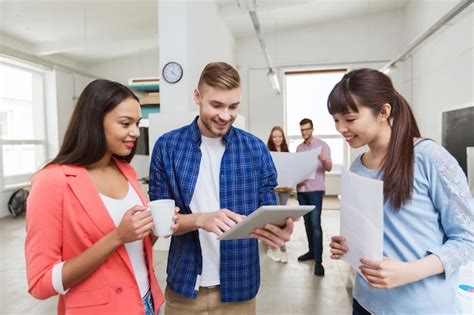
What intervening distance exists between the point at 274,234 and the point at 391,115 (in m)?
0.50

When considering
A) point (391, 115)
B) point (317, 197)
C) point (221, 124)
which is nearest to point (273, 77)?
point (317, 197)

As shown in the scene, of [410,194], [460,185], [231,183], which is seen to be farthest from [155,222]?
[460,185]

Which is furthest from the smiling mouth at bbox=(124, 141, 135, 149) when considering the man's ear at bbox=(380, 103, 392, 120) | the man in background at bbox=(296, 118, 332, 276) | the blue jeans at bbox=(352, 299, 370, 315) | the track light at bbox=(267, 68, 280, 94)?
the track light at bbox=(267, 68, 280, 94)

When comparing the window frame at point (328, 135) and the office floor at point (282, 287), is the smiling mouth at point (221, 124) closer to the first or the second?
the office floor at point (282, 287)

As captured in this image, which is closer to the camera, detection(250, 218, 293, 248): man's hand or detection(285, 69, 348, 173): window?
detection(250, 218, 293, 248): man's hand

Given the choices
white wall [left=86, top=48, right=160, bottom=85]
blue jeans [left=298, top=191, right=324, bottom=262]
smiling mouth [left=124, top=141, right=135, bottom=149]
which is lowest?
blue jeans [left=298, top=191, right=324, bottom=262]

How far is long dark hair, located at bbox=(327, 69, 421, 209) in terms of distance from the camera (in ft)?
2.91

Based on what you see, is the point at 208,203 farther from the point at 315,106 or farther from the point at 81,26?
the point at 315,106

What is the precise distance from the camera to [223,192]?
115 cm

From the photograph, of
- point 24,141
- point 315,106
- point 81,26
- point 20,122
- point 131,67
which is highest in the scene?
point 81,26

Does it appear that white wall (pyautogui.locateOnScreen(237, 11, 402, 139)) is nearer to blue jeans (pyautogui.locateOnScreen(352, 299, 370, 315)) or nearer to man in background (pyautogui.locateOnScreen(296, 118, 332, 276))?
man in background (pyautogui.locateOnScreen(296, 118, 332, 276))

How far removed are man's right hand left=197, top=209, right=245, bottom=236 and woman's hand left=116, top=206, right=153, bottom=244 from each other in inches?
8.0

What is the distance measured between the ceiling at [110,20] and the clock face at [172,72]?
1524 millimetres

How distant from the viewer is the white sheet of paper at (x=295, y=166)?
3195mm
